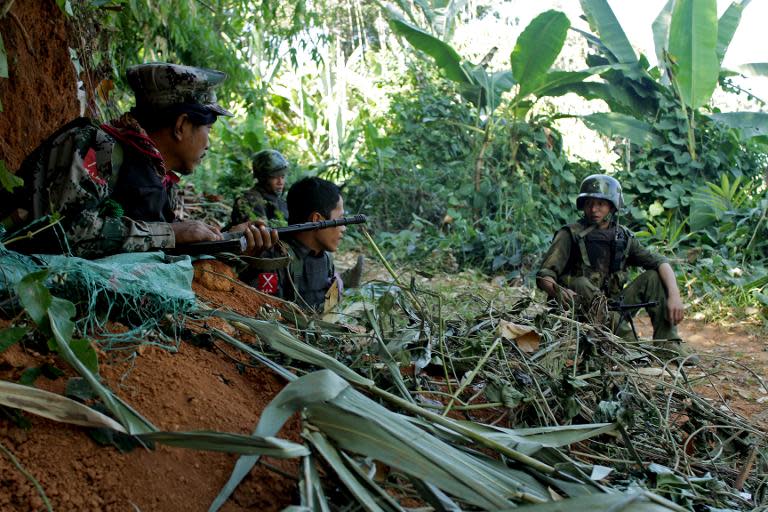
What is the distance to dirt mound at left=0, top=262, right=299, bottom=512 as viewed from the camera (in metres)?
1.45

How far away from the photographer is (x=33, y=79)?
3615mm

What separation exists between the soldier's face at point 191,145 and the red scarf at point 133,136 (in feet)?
0.42

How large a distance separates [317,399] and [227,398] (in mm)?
417

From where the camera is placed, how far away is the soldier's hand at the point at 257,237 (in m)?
2.84

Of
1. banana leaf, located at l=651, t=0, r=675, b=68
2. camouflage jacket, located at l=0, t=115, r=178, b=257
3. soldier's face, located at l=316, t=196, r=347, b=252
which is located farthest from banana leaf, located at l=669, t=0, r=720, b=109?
camouflage jacket, located at l=0, t=115, r=178, b=257

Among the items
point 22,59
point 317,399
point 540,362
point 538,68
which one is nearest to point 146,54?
point 22,59

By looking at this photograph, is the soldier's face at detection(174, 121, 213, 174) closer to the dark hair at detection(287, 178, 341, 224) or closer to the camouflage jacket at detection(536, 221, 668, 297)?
the dark hair at detection(287, 178, 341, 224)

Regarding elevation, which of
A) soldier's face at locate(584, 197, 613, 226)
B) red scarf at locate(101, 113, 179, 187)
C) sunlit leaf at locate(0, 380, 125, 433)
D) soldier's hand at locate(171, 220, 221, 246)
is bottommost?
soldier's face at locate(584, 197, 613, 226)

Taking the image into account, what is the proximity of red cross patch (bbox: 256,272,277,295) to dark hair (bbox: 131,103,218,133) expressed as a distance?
0.80 metres

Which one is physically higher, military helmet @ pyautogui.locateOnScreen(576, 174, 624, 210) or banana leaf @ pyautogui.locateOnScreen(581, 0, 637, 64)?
banana leaf @ pyautogui.locateOnScreen(581, 0, 637, 64)

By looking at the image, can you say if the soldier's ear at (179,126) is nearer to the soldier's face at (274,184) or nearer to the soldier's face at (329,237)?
the soldier's face at (329,237)

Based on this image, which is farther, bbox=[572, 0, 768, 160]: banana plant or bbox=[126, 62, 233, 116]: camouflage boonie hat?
bbox=[572, 0, 768, 160]: banana plant

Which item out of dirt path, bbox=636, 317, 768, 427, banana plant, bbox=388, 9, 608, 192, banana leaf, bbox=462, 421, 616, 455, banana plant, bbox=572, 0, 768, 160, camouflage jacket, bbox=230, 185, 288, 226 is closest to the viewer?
banana leaf, bbox=462, 421, 616, 455

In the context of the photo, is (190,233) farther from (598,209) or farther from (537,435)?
(598,209)
